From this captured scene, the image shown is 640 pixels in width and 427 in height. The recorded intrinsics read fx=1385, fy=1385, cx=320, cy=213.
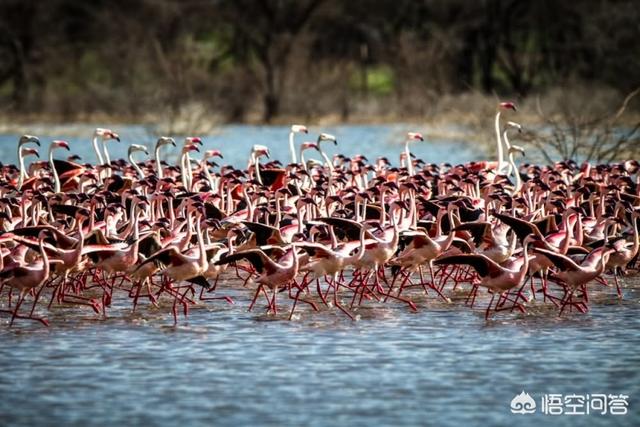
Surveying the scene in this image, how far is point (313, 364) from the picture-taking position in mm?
9898

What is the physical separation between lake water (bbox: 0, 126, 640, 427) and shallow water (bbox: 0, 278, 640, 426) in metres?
0.01

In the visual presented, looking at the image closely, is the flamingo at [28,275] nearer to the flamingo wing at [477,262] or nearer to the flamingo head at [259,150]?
the flamingo wing at [477,262]

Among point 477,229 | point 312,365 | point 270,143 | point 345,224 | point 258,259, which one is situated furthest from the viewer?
point 270,143

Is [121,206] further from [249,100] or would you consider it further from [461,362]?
[249,100]

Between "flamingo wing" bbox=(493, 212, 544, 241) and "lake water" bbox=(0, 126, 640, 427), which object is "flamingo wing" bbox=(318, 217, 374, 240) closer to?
"lake water" bbox=(0, 126, 640, 427)

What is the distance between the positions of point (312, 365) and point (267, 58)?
35354mm

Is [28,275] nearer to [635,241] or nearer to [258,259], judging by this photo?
[258,259]

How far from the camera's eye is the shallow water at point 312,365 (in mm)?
8539

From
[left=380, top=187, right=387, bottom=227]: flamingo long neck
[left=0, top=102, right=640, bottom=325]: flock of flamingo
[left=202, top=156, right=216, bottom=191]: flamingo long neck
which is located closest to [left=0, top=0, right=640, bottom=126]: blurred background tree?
[left=202, top=156, right=216, bottom=191]: flamingo long neck

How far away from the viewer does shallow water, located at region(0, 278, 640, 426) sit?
28.0 feet

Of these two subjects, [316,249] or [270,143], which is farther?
[270,143]

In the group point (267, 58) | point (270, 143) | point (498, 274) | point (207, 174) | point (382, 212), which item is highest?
point (267, 58)

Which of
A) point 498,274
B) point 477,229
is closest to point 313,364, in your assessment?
point 498,274

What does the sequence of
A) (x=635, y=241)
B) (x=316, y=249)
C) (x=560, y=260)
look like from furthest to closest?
(x=635, y=241) → (x=316, y=249) → (x=560, y=260)
